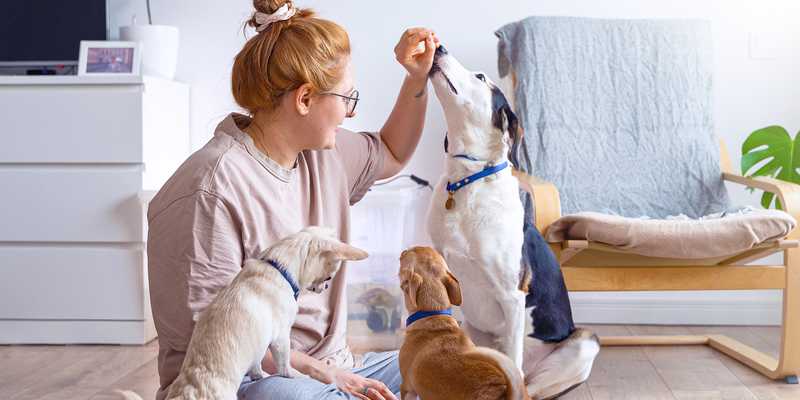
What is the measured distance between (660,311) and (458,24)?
4.73 ft

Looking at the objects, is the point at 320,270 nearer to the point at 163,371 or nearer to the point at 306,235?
the point at 306,235

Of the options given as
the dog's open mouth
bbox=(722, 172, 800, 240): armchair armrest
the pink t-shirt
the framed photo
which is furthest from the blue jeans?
the framed photo

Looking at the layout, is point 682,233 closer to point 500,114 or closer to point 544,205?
point 544,205

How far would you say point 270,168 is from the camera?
1.53m

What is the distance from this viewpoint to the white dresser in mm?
3090

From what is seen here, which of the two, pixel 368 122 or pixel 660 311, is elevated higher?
pixel 368 122

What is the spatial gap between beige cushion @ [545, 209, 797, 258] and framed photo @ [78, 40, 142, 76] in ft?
5.57

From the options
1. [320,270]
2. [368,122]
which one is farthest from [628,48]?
[320,270]

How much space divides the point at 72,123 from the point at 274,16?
6.19 ft

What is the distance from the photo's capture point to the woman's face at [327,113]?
59.3 inches

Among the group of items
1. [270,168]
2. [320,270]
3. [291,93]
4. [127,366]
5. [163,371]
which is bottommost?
[127,366]

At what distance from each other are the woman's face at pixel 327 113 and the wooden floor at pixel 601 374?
1.19m

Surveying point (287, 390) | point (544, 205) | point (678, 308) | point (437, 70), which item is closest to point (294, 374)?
point (287, 390)

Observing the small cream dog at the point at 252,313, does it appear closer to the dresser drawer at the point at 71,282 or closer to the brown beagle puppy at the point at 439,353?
the brown beagle puppy at the point at 439,353
